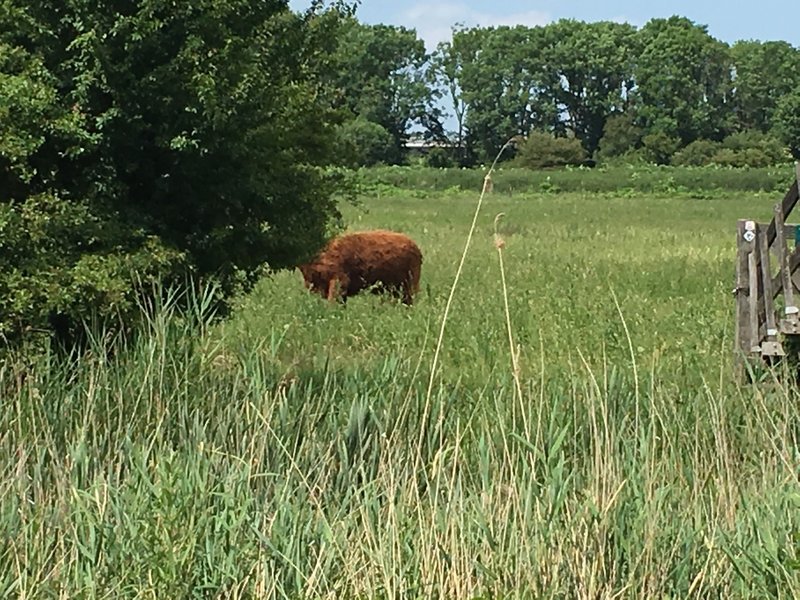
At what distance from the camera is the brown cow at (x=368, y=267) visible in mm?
12633

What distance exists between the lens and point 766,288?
8.05m

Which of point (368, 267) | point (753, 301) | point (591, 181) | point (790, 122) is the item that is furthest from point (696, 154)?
point (753, 301)

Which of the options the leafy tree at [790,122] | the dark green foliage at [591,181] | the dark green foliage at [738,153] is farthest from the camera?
the leafy tree at [790,122]

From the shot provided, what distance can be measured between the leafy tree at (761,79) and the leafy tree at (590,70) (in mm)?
8823

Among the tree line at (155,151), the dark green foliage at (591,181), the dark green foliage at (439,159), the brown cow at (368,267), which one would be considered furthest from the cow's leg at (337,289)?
the dark green foliage at (439,159)

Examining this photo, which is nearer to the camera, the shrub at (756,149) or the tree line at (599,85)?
the shrub at (756,149)

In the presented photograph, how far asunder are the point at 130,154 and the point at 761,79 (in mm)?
95756

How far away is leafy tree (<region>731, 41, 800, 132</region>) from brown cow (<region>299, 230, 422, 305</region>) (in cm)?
8133

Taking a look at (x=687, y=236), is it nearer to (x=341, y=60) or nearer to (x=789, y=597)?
(x=341, y=60)

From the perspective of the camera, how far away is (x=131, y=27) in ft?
18.9

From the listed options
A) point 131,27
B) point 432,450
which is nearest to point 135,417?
point 432,450

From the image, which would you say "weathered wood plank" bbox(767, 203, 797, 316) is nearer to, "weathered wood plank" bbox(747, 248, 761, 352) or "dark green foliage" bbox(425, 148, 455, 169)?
"weathered wood plank" bbox(747, 248, 761, 352)

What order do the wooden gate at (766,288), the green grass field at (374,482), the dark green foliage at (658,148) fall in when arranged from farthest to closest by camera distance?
the dark green foliage at (658,148)
the wooden gate at (766,288)
the green grass field at (374,482)

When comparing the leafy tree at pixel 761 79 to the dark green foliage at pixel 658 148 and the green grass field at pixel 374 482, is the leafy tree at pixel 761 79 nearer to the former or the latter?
the dark green foliage at pixel 658 148
